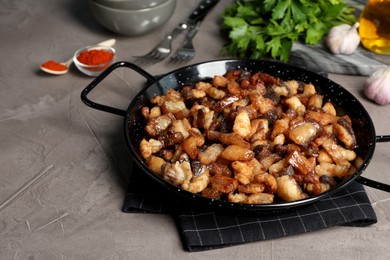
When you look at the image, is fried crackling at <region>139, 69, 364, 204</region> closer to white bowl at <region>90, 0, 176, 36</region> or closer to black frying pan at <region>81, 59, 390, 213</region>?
black frying pan at <region>81, 59, 390, 213</region>

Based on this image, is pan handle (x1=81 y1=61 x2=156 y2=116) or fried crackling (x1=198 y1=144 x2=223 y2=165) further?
pan handle (x1=81 y1=61 x2=156 y2=116)

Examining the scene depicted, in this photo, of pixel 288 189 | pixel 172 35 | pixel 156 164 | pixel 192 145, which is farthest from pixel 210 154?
pixel 172 35

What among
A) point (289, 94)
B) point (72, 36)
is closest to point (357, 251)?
point (289, 94)

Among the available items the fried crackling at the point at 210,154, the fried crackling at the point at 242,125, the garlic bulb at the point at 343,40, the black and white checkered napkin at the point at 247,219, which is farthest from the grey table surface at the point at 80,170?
the fried crackling at the point at 242,125

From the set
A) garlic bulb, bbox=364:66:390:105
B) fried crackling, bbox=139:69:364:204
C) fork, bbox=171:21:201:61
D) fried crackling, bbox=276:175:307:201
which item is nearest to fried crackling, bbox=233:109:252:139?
fried crackling, bbox=139:69:364:204

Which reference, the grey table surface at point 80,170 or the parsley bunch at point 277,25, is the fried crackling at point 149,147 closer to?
the grey table surface at point 80,170

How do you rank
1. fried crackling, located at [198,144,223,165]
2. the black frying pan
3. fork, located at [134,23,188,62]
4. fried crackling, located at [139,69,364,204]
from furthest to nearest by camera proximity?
fork, located at [134,23,188,62]
fried crackling, located at [198,144,223,165]
fried crackling, located at [139,69,364,204]
the black frying pan

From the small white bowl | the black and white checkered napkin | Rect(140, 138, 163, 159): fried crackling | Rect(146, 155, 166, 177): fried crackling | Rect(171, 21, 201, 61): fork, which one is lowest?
the small white bowl
